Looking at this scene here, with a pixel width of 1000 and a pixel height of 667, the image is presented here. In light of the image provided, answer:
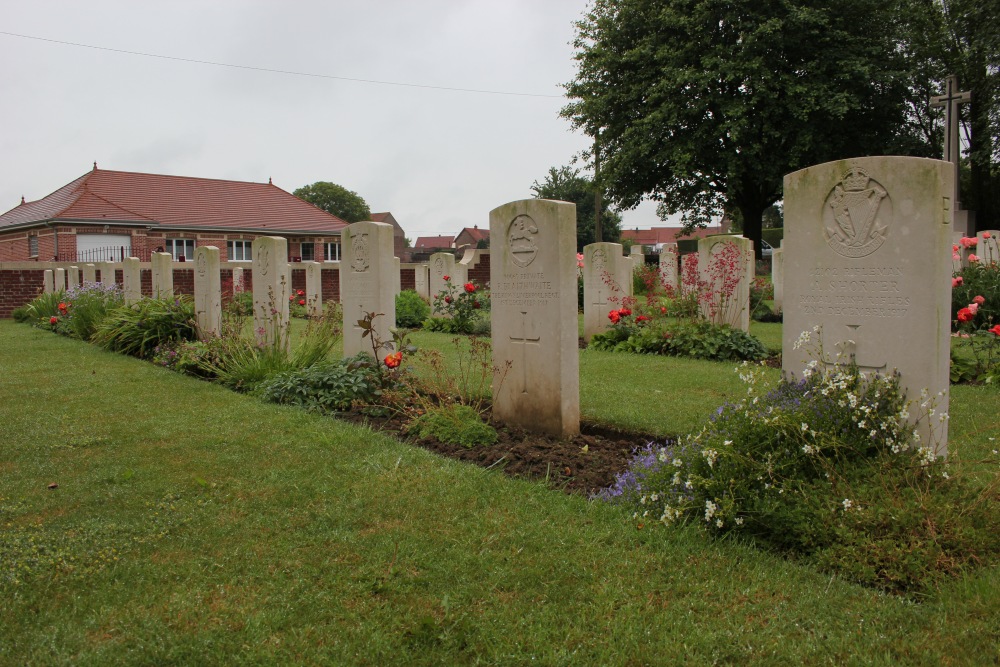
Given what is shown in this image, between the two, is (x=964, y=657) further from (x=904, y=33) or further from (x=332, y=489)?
(x=904, y=33)

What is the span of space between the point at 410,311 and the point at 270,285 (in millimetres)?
6778

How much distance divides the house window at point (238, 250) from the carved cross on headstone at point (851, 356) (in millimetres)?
35412

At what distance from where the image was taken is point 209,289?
396 inches

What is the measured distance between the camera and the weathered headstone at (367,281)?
7.62 meters

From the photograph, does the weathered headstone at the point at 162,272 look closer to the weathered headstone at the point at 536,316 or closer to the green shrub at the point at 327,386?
the green shrub at the point at 327,386

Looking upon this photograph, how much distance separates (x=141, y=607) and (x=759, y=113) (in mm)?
21830

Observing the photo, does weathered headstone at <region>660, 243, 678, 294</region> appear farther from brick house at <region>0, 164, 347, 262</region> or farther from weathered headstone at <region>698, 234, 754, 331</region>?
brick house at <region>0, 164, 347, 262</region>

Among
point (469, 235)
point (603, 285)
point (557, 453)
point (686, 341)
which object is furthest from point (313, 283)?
point (469, 235)

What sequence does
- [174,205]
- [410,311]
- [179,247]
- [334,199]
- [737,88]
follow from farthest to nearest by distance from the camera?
[334,199]
[174,205]
[179,247]
[737,88]
[410,311]

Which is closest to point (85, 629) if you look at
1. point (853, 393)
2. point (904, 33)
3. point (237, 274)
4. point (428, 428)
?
point (428, 428)

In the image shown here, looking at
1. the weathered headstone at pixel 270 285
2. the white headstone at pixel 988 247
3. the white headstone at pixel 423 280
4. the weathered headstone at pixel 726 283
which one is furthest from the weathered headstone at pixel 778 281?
the weathered headstone at pixel 270 285

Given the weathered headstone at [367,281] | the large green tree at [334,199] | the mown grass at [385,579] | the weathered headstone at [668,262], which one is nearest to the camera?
the mown grass at [385,579]

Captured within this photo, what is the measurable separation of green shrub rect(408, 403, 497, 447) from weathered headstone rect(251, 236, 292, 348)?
372 centimetres

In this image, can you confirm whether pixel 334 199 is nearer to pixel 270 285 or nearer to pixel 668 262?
pixel 668 262
